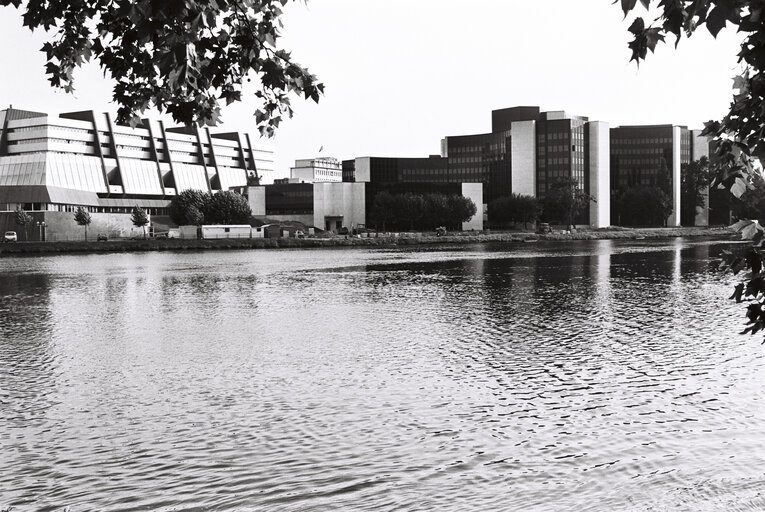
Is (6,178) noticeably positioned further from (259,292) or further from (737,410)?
(737,410)

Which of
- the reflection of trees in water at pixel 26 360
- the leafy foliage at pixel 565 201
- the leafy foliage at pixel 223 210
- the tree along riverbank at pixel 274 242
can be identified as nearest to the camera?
the reflection of trees in water at pixel 26 360

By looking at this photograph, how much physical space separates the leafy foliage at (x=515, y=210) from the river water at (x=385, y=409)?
143 metres

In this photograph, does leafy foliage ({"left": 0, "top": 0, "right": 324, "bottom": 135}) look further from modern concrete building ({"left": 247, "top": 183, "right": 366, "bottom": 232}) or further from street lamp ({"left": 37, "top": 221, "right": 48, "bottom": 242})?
modern concrete building ({"left": 247, "top": 183, "right": 366, "bottom": 232})

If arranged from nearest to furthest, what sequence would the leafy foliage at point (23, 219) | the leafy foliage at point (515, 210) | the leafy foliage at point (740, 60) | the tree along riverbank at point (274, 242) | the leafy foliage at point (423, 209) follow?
the leafy foliage at point (740, 60) → the tree along riverbank at point (274, 242) → the leafy foliage at point (23, 219) → the leafy foliage at point (423, 209) → the leafy foliage at point (515, 210)

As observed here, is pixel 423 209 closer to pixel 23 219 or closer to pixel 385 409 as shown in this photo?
pixel 23 219

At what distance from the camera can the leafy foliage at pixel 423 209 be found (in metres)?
171

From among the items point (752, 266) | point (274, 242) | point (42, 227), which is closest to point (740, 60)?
point (752, 266)

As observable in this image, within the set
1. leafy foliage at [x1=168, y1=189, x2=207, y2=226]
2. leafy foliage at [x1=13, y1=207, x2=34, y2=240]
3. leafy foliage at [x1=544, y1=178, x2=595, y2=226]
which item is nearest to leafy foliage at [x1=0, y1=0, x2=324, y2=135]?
leafy foliage at [x1=13, y1=207, x2=34, y2=240]

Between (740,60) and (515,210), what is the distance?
176589mm

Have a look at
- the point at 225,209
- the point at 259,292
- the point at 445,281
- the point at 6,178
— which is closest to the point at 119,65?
the point at 259,292

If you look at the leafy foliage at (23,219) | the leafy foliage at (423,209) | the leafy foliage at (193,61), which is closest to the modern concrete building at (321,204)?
the leafy foliage at (423,209)

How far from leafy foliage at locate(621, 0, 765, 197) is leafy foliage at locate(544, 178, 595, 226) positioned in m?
179

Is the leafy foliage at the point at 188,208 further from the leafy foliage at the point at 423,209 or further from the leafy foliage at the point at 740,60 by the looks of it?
the leafy foliage at the point at 740,60

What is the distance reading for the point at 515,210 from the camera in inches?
7116
